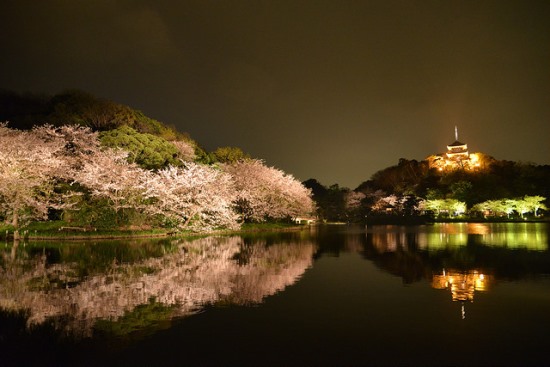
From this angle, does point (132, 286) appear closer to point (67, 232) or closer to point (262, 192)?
point (67, 232)

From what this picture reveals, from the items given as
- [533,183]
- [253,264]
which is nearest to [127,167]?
[253,264]

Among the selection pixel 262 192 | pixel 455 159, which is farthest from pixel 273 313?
pixel 455 159

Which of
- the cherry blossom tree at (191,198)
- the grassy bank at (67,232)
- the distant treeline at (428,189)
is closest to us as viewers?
the grassy bank at (67,232)

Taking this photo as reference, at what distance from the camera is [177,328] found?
7723mm

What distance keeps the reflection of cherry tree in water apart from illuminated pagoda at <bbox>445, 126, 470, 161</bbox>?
363 ft

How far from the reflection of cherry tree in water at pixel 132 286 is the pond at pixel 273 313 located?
4cm

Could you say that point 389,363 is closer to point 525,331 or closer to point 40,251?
point 525,331

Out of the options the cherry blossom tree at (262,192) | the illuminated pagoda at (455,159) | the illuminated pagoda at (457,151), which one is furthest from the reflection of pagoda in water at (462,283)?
the illuminated pagoda at (457,151)

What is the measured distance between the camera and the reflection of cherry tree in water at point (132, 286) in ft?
29.5

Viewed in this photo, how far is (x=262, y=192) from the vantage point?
1876 inches

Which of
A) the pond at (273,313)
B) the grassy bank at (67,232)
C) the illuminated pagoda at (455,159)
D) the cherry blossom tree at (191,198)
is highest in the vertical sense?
the illuminated pagoda at (455,159)

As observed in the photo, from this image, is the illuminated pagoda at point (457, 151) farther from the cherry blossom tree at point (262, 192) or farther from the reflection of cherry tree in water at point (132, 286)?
the reflection of cherry tree in water at point (132, 286)

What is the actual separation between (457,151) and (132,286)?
122025mm

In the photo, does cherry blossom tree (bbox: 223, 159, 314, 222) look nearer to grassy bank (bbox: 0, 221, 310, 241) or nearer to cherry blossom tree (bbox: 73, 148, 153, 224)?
cherry blossom tree (bbox: 73, 148, 153, 224)
